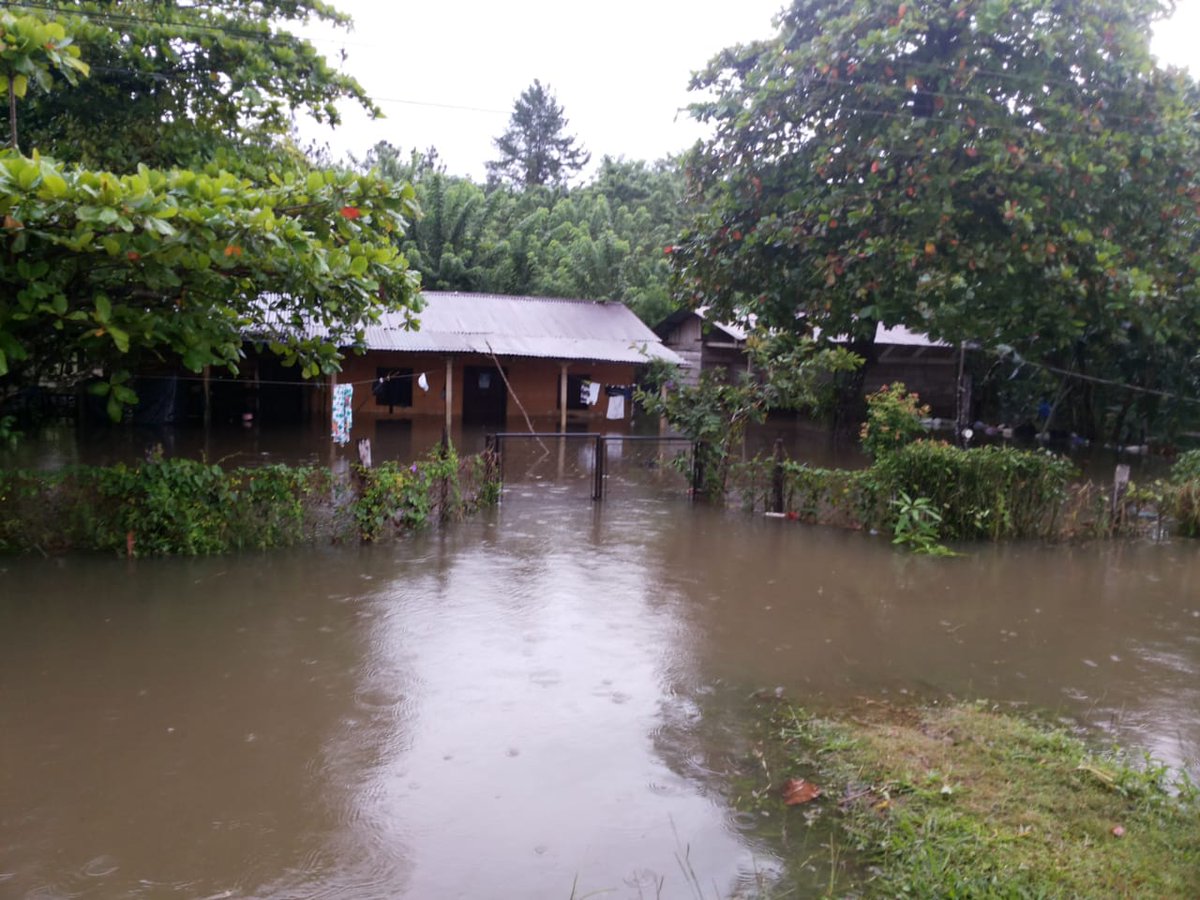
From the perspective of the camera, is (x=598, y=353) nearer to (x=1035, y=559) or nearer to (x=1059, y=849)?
(x=1035, y=559)

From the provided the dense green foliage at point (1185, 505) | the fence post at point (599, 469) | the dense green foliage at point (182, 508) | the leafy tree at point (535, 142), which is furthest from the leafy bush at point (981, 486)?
the leafy tree at point (535, 142)

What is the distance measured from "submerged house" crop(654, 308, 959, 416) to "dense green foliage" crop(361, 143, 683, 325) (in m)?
1.13

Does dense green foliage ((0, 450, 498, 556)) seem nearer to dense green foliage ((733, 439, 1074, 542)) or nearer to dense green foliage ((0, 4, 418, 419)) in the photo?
dense green foliage ((0, 4, 418, 419))

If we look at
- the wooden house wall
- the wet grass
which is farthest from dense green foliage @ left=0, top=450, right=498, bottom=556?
the wooden house wall

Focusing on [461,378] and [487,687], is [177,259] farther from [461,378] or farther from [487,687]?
[461,378]

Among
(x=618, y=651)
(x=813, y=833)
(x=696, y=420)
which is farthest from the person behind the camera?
(x=696, y=420)

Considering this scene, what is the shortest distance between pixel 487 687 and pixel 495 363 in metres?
18.7

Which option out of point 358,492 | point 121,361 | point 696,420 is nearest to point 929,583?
point 696,420

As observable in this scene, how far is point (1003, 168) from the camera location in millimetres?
13297

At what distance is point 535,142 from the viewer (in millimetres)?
53656

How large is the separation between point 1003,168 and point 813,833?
37.9ft

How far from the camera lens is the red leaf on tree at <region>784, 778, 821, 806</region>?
192 inches

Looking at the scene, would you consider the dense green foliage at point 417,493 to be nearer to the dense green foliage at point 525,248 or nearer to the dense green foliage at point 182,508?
the dense green foliage at point 182,508

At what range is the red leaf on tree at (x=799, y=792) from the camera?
487 cm
